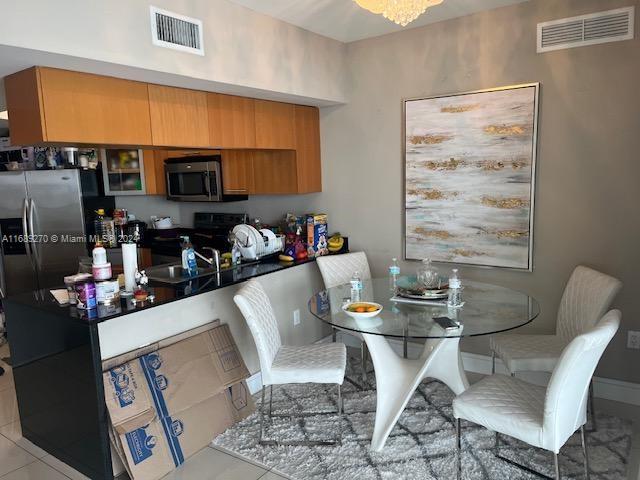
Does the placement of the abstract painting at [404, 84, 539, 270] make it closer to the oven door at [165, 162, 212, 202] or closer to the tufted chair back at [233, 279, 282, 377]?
the tufted chair back at [233, 279, 282, 377]

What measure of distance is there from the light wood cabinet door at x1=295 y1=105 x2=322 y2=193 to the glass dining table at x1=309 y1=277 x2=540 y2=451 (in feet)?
4.51

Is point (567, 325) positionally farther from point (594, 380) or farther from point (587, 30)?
point (587, 30)

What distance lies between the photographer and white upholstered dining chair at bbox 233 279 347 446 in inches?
103

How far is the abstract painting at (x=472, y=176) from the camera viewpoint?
3.20m

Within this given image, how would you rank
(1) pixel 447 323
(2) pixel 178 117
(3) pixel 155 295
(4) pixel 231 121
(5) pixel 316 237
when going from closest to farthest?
(1) pixel 447 323 < (3) pixel 155 295 < (2) pixel 178 117 < (4) pixel 231 121 < (5) pixel 316 237

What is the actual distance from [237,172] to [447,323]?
2.73m

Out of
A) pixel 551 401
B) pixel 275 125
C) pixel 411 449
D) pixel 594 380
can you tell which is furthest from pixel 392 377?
pixel 275 125

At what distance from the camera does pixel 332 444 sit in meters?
2.67

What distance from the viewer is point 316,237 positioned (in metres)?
3.88

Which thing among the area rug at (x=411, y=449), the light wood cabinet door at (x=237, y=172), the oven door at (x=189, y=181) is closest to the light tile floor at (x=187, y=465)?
the area rug at (x=411, y=449)

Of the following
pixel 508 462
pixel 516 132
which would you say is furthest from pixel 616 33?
pixel 508 462

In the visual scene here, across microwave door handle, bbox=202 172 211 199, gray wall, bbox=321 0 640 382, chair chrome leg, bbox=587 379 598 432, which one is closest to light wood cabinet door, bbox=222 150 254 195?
microwave door handle, bbox=202 172 211 199

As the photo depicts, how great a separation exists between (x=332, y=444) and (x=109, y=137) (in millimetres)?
2119

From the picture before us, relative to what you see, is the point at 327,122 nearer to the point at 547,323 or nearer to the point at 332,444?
the point at 547,323
